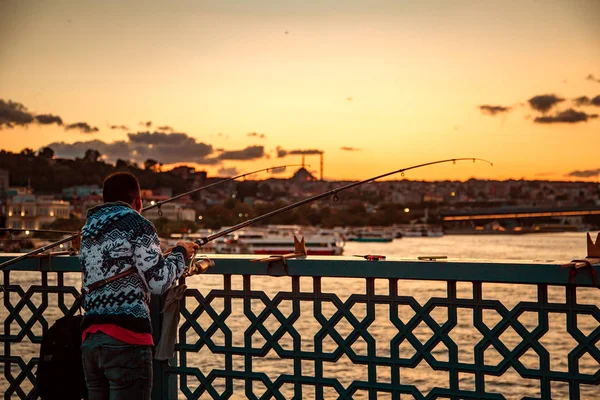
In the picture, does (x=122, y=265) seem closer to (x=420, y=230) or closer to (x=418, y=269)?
(x=418, y=269)

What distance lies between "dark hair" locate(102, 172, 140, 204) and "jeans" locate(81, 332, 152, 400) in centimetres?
45

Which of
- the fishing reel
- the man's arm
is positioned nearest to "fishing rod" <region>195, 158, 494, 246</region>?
the fishing reel

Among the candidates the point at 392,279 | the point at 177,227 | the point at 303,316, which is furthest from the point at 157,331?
the point at 177,227

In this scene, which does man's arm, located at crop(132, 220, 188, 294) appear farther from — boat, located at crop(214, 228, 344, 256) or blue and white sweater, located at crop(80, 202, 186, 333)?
boat, located at crop(214, 228, 344, 256)

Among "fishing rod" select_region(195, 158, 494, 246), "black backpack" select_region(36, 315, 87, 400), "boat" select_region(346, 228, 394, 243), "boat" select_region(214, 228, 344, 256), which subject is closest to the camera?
"black backpack" select_region(36, 315, 87, 400)

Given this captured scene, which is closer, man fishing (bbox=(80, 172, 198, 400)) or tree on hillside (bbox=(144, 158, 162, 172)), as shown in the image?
man fishing (bbox=(80, 172, 198, 400))

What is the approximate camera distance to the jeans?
286 cm

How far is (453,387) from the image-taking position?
3.14 m

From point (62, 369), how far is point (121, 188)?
79cm

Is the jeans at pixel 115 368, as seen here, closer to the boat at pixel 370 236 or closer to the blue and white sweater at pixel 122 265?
the blue and white sweater at pixel 122 265

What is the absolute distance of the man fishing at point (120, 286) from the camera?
2.83m

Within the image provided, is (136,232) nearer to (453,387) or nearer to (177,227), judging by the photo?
(453,387)

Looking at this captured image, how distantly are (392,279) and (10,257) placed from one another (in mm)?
1898

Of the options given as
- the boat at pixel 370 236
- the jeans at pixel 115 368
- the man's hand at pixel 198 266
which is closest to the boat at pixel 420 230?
the boat at pixel 370 236
